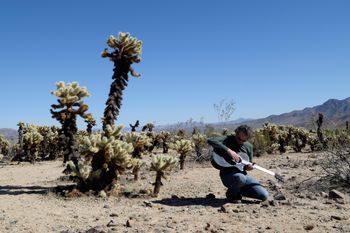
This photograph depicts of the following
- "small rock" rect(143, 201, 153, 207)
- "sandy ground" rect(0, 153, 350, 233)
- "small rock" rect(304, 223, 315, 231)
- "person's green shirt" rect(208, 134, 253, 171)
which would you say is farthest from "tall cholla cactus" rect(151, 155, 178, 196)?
"small rock" rect(304, 223, 315, 231)

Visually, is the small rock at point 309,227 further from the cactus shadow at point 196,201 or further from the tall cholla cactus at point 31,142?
the tall cholla cactus at point 31,142

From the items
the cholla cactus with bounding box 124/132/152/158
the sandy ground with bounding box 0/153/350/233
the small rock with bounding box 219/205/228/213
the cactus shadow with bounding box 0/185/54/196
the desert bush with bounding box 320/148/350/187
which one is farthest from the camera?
the cholla cactus with bounding box 124/132/152/158

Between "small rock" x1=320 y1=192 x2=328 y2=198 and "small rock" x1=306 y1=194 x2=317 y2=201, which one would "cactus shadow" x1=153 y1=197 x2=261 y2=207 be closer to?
"small rock" x1=306 y1=194 x2=317 y2=201

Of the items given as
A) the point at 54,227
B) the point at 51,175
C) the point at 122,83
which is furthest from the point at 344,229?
the point at 51,175

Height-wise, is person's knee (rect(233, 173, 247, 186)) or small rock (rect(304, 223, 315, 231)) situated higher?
person's knee (rect(233, 173, 247, 186))

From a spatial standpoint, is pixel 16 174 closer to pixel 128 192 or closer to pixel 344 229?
pixel 128 192

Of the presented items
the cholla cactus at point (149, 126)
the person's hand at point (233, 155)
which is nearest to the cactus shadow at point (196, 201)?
the person's hand at point (233, 155)

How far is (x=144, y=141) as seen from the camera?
1044 centimetres

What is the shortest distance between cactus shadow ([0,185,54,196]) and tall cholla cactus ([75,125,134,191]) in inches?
31.9

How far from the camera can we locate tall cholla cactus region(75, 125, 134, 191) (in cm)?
779

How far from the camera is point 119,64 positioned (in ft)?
30.0

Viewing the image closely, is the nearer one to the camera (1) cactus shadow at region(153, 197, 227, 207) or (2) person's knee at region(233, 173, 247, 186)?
(2) person's knee at region(233, 173, 247, 186)

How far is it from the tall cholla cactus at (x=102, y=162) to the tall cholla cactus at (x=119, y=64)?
1.13 meters

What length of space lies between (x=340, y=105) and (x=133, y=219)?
523 ft
